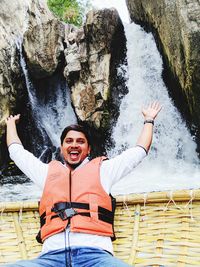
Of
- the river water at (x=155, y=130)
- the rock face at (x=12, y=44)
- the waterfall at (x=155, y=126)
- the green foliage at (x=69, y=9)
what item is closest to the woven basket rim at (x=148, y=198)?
the river water at (x=155, y=130)

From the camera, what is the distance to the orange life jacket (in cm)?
294

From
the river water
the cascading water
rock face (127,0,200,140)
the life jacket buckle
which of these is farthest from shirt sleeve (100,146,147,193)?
the cascading water

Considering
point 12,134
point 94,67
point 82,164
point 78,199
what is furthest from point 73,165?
point 94,67

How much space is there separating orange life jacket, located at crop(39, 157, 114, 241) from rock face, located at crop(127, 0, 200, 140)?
6.01 m

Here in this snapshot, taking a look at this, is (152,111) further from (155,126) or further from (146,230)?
(155,126)

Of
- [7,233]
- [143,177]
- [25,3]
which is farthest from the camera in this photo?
[25,3]

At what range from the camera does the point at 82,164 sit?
3250 mm

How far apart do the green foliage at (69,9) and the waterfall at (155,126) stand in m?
10.0

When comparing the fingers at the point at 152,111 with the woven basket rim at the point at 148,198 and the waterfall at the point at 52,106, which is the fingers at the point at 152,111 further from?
the waterfall at the point at 52,106

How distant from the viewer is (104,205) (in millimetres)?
3035

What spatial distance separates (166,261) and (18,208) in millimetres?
1354

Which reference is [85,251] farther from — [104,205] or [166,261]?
[166,261]

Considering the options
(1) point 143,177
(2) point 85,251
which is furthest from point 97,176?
(1) point 143,177

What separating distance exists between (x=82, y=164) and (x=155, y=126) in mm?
8267
